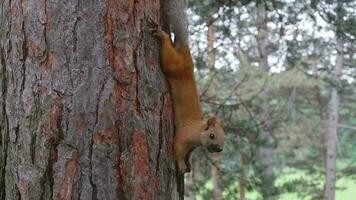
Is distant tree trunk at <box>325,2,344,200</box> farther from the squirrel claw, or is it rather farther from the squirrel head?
the squirrel claw

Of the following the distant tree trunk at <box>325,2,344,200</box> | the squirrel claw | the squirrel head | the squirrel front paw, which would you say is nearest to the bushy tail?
the squirrel claw

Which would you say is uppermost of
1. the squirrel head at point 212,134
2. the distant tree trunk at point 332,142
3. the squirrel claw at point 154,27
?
the squirrel claw at point 154,27

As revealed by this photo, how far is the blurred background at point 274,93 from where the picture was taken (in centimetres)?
527

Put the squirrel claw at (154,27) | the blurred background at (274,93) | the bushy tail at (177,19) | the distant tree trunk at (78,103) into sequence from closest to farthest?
the distant tree trunk at (78,103) < the squirrel claw at (154,27) < the bushy tail at (177,19) < the blurred background at (274,93)

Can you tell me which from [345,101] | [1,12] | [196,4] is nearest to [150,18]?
[1,12]

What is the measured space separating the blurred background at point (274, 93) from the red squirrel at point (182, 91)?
281 centimetres

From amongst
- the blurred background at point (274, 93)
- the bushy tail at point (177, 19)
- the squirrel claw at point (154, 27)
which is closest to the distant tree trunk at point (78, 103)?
the squirrel claw at point (154, 27)

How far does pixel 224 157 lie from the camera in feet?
31.1

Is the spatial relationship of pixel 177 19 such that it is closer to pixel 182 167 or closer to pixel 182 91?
pixel 182 91

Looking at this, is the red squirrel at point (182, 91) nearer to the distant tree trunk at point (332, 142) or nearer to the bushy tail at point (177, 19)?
the bushy tail at point (177, 19)

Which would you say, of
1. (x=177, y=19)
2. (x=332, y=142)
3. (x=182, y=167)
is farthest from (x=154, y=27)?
(x=332, y=142)

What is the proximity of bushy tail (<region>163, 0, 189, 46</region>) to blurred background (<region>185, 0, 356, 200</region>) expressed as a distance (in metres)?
2.78

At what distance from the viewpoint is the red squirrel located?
174 cm

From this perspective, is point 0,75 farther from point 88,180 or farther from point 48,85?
point 88,180
